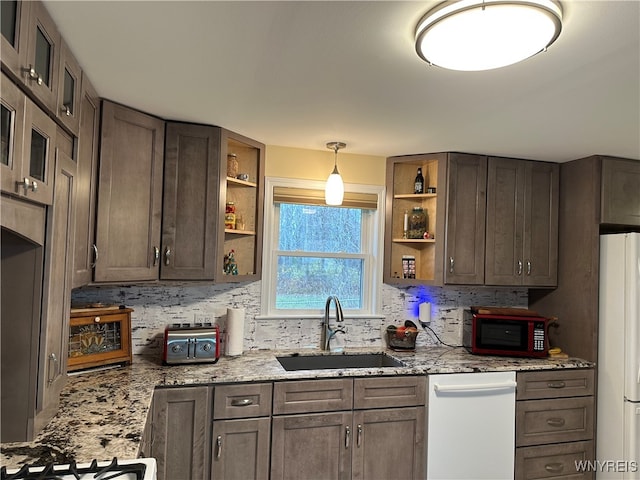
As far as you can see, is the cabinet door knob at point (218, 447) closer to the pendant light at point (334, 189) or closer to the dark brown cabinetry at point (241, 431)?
the dark brown cabinetry at point (241, 431)

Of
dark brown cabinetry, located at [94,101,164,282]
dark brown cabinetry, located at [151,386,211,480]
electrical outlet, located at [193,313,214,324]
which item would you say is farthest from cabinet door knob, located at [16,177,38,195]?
electrical outlet, located at [193,313,214,324]

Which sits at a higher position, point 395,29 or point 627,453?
point 395,29

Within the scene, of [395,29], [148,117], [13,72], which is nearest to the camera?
[13,72]

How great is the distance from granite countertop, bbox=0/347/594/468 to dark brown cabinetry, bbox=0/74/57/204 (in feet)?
2.61

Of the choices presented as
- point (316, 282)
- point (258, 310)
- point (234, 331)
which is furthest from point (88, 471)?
point (316, 282)

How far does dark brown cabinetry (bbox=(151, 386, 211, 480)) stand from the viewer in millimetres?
2162

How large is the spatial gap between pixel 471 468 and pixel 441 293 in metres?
1.23

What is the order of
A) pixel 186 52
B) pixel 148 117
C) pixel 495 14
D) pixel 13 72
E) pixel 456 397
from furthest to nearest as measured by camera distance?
1. pixel 456 397
2. pixel 148 117
3. pixel 186 52
4. pixel 495 14
5. pixel 13 72

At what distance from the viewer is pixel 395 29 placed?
1397 millimetres

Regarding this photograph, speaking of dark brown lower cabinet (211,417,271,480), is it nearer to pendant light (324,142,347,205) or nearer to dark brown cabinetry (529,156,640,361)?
pendant light (324,142,347,205)

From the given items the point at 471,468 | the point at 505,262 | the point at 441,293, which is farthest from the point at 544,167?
the point at 471,468

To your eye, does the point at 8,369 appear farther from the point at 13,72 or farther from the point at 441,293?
the point at 441,293

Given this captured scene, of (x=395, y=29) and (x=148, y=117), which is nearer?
(x=395, y=29)

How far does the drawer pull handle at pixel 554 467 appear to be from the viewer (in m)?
2.77
